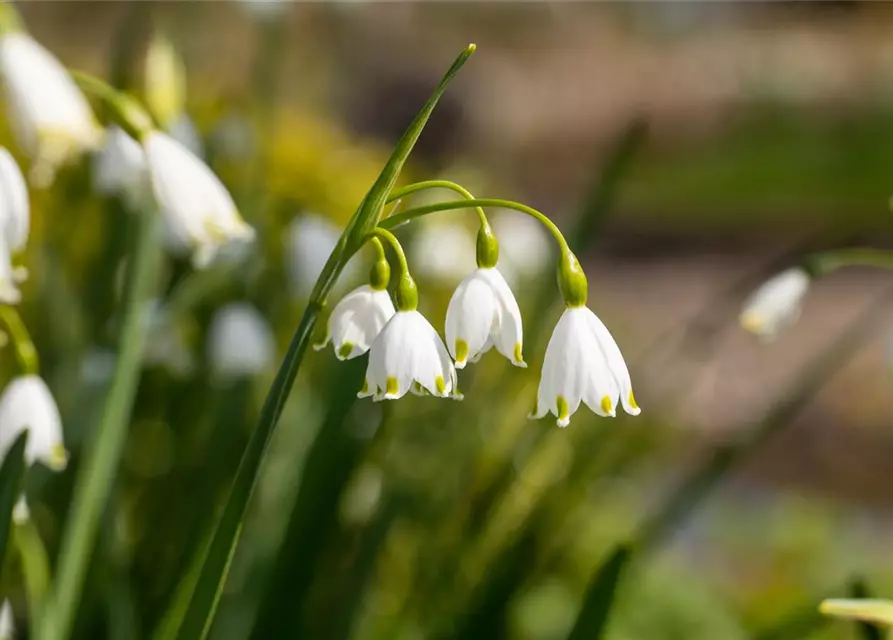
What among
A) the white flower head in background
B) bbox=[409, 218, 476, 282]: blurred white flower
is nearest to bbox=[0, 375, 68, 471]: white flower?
the white flower head in background

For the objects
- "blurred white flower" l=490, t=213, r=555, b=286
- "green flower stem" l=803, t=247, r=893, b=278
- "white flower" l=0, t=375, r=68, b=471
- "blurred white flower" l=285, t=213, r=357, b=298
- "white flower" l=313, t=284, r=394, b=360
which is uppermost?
"blurred white flower" l=490, t=213, r=555, b=286

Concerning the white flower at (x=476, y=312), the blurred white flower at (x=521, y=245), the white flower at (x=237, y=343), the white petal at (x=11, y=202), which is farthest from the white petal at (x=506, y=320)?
the blurred white flower at (x=521, y=245)

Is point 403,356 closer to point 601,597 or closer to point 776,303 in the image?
point 601,597

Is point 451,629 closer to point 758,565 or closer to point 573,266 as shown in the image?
point 573,266

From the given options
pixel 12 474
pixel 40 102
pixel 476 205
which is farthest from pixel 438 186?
pixel 12 474

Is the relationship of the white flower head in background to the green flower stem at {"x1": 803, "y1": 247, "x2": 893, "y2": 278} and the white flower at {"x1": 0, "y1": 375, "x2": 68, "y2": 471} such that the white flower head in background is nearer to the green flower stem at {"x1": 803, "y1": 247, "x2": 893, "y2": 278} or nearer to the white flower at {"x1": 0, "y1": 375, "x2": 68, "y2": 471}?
the white flower at {"x1": 0, "y1": 375, "x2": 68, "y2": 471}

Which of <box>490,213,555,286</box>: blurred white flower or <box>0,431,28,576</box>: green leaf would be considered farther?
<box>490,213,555,286</box>: blurred white flower
